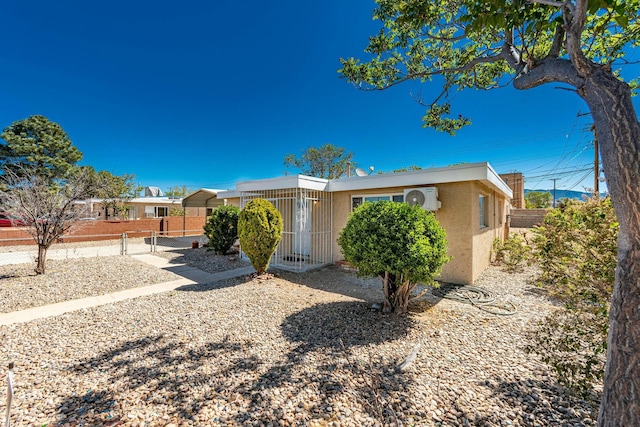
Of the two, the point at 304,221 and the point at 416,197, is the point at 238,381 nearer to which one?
the point at 416,197

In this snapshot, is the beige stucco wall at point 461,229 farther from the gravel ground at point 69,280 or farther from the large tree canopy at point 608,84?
the gravel ground at point 69,280

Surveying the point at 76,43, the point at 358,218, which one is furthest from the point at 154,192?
the point at 358,218

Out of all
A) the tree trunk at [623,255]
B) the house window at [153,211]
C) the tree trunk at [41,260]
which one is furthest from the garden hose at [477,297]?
the house window at [153,211]

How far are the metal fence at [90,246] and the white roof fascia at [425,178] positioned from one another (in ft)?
30.7

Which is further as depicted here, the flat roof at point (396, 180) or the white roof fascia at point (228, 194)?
the white roof fascia at point (228, 194)

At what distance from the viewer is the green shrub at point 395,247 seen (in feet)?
13.7

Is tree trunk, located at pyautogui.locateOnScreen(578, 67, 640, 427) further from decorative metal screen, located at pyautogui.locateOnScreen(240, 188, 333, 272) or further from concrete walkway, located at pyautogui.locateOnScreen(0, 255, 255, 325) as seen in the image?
concrete walkway, located at pyautogui.locateOnScreen(0, 255, 255, 325)

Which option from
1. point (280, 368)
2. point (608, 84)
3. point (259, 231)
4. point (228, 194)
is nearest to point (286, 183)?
point (259, 231)

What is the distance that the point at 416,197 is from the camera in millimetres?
6809

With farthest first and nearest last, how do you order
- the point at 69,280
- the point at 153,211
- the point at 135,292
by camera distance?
the point at 153,211
the point at 69,280
the point at 135,292

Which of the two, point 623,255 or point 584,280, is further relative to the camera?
point 584,280

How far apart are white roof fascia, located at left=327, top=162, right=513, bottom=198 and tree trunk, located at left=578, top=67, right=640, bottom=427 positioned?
470 cm

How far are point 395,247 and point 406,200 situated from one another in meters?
3.18

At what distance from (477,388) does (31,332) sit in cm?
635
